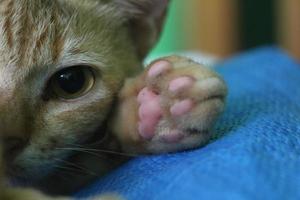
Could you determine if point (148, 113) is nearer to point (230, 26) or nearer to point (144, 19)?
point (144, 19)

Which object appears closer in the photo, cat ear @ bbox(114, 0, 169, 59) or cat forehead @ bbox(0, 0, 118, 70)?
cat forehead @ bbox(0, 0, 118, 70)

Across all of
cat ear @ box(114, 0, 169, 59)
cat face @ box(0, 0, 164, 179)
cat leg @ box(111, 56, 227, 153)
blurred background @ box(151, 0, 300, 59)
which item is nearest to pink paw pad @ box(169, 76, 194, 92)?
cat leg @ box(111, 56, 227, 153)

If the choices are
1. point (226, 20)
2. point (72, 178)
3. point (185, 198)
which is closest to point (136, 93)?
point (72, 178)

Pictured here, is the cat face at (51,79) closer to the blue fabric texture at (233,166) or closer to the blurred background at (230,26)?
the blue fabric texture at (233,166)

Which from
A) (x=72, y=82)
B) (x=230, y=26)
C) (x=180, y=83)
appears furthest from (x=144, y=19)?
(x=230, y=26)

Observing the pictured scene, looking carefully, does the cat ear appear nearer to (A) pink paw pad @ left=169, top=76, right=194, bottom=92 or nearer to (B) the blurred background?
(A) pink paw pad @ left=169, top=76, right=194, bottom=92

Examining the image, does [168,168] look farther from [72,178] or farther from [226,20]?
[226,20]
